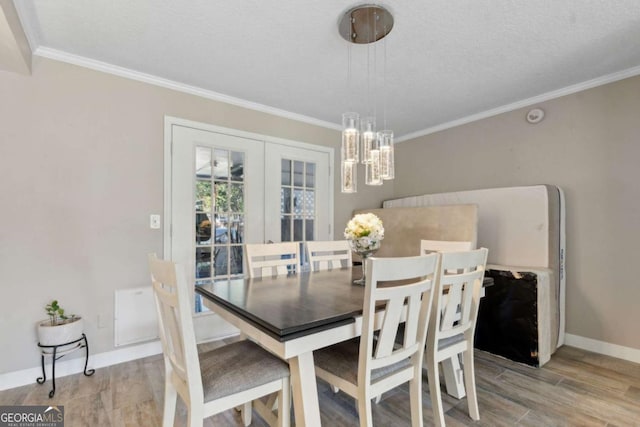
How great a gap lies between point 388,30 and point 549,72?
1.62m

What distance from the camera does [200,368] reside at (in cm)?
134

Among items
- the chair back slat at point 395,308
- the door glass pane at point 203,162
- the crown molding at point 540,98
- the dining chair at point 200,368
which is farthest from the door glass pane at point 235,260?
the crown molding at point 540,98

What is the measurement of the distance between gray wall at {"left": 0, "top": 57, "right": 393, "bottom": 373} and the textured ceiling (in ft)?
0.94

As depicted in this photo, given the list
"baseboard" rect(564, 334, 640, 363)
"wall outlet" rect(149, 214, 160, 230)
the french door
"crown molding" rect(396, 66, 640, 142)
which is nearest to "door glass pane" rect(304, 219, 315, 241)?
the french door

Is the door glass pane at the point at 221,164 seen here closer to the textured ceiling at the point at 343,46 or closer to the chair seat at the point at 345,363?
the textured ceiling at the point at 343,46

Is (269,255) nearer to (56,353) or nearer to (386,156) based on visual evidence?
(386,156)

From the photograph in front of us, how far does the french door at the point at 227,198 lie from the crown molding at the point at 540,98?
1.74m

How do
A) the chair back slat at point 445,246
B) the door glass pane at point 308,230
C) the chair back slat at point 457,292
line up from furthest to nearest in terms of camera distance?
the door glass pane at point 308,230
the chair back slat at point 445,246
the chair back slat at point 457,292

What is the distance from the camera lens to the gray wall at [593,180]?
255 centimetres

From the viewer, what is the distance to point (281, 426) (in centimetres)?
136

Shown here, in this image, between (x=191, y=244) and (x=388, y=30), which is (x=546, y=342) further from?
(x=191, y=244)

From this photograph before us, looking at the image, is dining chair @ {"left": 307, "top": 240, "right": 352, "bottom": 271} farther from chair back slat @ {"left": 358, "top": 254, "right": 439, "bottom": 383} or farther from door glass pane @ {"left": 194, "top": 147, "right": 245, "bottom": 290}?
chair back slat @ {"left": 358, "top": 254, "right": 439, "bottom": 383}

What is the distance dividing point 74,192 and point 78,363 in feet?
4.31

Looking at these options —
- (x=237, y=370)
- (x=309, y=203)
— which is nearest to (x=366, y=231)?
(x=237, y=370)
